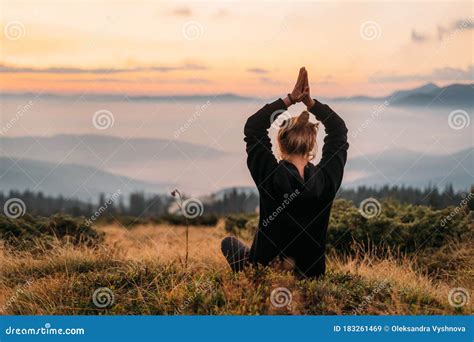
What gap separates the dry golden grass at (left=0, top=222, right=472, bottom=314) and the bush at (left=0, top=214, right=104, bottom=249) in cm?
163

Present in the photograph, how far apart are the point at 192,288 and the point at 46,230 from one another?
4.90 meters

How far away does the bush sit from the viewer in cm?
1044

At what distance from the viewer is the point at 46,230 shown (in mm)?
11102

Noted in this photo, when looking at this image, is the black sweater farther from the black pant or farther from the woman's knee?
the woman's knee

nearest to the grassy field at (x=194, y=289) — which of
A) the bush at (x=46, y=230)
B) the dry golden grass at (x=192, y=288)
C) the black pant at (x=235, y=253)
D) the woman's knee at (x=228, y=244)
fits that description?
the dry golden grass at (x=192, y=288)

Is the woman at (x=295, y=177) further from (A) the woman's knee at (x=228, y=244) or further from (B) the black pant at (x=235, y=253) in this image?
(A) the woman's knee at (x=228, y=244)

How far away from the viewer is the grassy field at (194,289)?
6625 mm

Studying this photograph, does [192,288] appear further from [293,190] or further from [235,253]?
[293,190]

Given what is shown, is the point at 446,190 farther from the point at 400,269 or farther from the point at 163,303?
the point at 163,303

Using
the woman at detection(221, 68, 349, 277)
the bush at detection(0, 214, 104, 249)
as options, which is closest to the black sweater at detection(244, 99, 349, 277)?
the woman at detection(221, 68, 349, 277)

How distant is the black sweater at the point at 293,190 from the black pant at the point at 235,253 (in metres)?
0.30

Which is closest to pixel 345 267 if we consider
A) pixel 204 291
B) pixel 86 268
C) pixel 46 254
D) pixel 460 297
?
pixel 460 297

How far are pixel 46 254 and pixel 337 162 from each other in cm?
435

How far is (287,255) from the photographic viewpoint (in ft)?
22.7
